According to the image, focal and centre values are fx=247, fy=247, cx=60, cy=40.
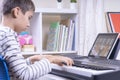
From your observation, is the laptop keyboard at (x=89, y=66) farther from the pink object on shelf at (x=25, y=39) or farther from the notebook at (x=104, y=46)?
the pink object on shelf at (x=25, y=39)

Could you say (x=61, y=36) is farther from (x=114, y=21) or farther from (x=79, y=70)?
(x=79, y=70)

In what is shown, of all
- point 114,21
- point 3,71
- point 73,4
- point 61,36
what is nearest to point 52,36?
point 61,36

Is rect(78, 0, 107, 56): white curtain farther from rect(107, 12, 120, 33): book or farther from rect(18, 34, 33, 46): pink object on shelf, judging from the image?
rect(18, 34, 33, 46): pink object on shelf

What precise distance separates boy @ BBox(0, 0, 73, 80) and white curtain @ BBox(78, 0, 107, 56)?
2.27 feet

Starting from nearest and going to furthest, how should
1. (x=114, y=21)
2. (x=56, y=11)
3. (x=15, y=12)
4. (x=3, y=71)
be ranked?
(x=3, y=71), (x=15, y=12), (x=56, y=11), (x=114, y=21)

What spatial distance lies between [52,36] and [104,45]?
0.59m

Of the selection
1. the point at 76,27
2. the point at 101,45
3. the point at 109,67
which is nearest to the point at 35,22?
the point at 76,27

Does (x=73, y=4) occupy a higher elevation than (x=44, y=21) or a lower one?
higher

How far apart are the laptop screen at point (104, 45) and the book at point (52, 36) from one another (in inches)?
17.8

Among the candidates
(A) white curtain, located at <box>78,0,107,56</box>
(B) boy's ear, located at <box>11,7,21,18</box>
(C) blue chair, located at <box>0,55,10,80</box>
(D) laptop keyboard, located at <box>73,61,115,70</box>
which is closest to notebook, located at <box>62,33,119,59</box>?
(D) laptop keyboard, located at <box>73,61,115,70</box>

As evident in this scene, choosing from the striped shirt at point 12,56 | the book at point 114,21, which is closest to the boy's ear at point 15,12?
the striped shirt at point 12,56

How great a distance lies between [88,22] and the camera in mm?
1984

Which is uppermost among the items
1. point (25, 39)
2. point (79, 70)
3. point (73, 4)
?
point (73, 4)

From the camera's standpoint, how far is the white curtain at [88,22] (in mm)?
1971
